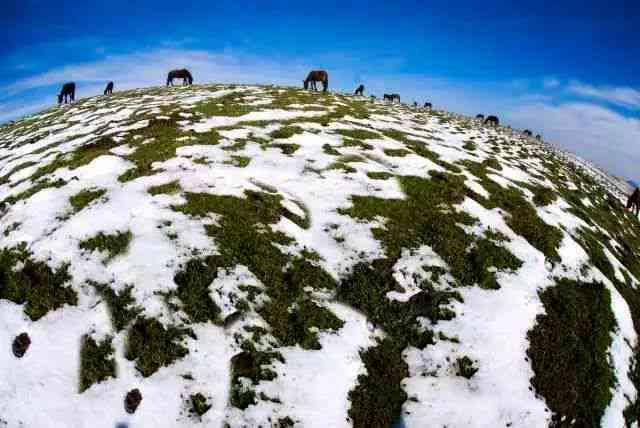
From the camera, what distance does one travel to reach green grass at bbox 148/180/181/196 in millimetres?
13125

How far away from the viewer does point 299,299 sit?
9789 millimetres

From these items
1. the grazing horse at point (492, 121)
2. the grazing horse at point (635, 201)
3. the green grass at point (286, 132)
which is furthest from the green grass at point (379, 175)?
the grazing horse at point (492, 121)

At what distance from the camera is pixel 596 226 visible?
18.4 meters

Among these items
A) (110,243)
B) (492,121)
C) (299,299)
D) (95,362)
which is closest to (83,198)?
(110,243)

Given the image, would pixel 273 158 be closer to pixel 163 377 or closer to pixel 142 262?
pixel 142 262

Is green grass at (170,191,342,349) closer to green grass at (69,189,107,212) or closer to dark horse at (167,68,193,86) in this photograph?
green grass at (69,189,107,212)

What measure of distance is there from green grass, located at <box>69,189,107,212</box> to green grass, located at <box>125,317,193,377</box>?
612cm

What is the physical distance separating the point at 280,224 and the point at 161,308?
4.38 meters

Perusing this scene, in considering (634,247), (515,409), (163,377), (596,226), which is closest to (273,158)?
(163,377)

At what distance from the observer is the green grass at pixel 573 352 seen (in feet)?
28.7

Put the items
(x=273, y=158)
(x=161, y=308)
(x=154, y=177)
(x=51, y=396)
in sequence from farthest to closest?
(x=273, y=158), (x=154, y=177), (x=161, y=308), (x=51, y=396)

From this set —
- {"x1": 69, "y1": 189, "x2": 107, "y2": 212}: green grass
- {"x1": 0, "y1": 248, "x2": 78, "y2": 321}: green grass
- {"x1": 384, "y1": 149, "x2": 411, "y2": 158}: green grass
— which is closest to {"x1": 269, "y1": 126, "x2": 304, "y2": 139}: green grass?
{"x1": 384, "y1": 149, "x2": 411, "y2": 158}: green grass

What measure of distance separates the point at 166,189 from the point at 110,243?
10.3 ft

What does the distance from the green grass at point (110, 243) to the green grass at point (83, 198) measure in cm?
241
